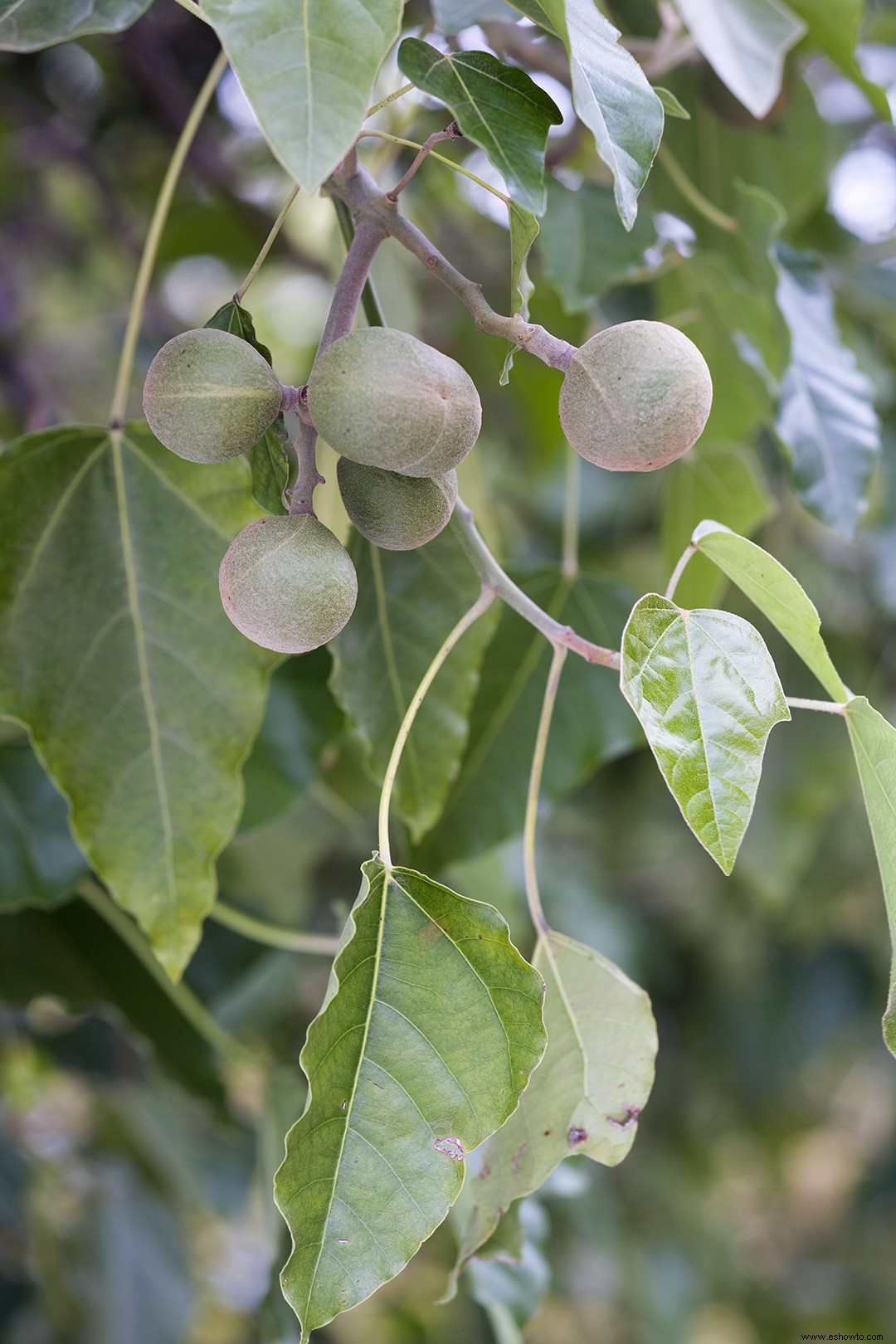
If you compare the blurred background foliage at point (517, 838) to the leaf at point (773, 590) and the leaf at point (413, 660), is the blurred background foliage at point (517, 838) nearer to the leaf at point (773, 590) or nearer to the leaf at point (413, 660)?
the leaf at point (413, 660)

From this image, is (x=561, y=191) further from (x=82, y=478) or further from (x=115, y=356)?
(x=115, y=356)

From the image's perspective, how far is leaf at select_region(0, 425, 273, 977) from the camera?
57cm

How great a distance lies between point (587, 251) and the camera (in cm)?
71

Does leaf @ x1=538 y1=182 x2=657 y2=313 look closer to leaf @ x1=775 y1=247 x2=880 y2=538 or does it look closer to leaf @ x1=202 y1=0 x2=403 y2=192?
leaf @ x1=775 y1=247 x2=880 y2=538

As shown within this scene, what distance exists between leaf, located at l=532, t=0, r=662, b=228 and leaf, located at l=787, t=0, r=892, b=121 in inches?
14.4

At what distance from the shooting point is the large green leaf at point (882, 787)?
0.43 metres

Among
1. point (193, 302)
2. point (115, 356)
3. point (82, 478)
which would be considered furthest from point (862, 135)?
point (193, 302)

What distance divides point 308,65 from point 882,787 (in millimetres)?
318

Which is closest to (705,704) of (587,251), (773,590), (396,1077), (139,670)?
(773,590)

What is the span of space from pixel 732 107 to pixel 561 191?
180 mm

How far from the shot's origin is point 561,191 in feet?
2.45

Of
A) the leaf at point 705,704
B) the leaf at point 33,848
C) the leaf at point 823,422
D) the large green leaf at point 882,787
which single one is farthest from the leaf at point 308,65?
the leaf at point 33,848

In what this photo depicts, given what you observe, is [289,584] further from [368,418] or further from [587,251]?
[587,251]

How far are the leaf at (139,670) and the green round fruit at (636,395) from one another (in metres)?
0.25
